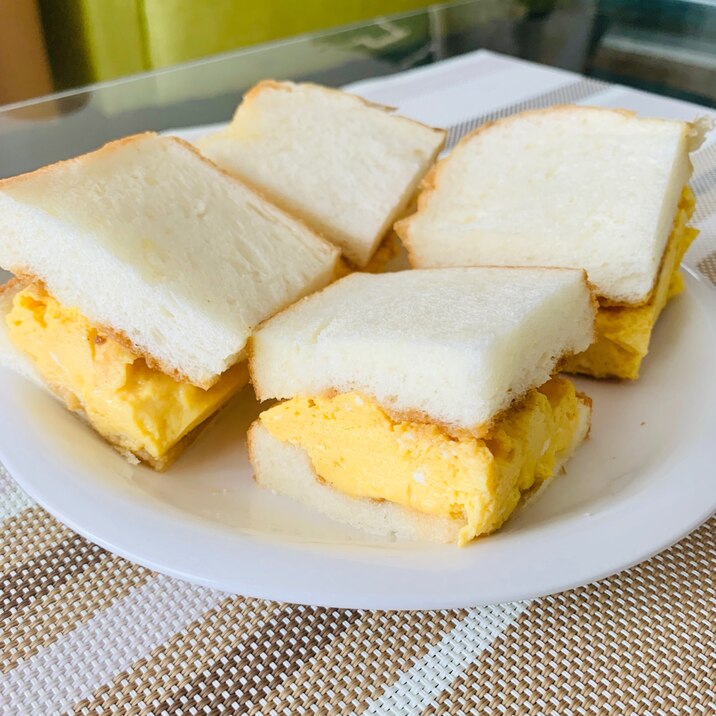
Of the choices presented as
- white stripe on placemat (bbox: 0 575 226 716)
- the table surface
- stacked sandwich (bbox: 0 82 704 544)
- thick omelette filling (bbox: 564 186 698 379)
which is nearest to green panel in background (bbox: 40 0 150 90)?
stacked sandwich (bbox: 0 82 704 544)

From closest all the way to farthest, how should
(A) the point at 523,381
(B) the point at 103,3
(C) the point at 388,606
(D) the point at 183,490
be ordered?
(C) the point at 388,606 < (A) the point at 523,381 < (D) the point at 183,490 < (B) the point at 103,3

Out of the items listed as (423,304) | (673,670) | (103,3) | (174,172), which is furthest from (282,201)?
(103,3)

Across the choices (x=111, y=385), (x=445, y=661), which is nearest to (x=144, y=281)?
(x=111, y=385)

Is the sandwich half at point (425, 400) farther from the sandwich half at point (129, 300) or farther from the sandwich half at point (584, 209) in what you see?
the sandwich half at point (584, 209)

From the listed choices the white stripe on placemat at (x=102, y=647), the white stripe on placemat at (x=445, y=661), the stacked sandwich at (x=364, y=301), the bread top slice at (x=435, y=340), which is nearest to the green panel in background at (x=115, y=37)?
the stacked sandwich at (x=364, y=301)

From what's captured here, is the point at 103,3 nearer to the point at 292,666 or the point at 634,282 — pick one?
the point at 634,282

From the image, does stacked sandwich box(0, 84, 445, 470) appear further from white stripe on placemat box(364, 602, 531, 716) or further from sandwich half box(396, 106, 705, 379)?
white stripe on placemat box(364, 602, 531, 716)
